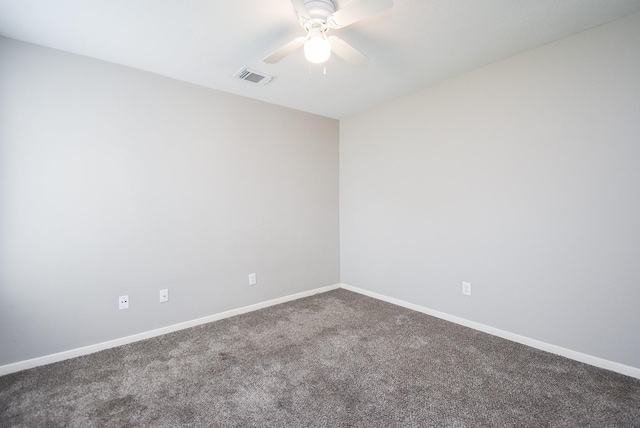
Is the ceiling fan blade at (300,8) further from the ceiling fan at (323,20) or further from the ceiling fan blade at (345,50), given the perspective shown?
the ceiling fan blade at (345,50)

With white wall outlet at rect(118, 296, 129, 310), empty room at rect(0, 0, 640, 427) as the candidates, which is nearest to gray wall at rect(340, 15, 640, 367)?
empty room at rect(0, 0, 640, 427)

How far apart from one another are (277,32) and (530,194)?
2.33 m

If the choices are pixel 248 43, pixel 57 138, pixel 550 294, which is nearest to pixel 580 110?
pixel 550 294

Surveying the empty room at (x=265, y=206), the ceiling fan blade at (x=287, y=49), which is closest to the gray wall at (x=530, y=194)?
the empty room at (x=265, y=206)

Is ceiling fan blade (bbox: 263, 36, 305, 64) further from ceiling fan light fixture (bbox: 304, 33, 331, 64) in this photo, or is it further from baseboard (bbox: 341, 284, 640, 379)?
baseboard (bbox: 341, 284, 640, 379)

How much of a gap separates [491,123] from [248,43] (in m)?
2.15

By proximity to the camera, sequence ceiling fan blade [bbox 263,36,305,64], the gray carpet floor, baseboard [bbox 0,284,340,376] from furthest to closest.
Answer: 1. baseboard [bbox 0,284,340,376]
2. ceiling fan blade [bbox 263,36,305,64]
3. the gray carpet floor

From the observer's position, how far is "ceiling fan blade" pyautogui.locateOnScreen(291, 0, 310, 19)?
4.82 feet

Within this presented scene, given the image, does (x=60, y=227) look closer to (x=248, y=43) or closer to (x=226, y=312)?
(x=226, y=312)

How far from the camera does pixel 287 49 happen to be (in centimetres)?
181

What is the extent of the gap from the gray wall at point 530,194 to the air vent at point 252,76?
58.5 inches

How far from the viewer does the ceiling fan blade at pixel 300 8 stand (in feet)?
4.82

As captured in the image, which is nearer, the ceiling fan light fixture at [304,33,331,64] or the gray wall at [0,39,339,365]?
the ceiling fan light fixture at [304,33,331,64]

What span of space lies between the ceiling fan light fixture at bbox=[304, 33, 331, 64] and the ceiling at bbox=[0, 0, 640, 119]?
28 cm
